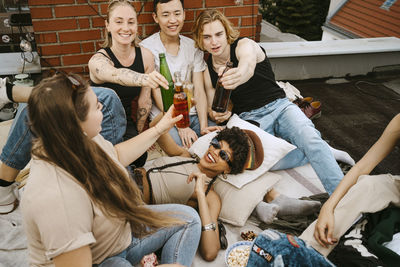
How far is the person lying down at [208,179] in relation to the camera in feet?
7.65

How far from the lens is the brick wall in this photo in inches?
135

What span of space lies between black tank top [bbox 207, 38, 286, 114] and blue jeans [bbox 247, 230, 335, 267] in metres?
2.12

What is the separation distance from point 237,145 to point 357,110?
3.04 meters

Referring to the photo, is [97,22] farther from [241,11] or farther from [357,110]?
[357,110]

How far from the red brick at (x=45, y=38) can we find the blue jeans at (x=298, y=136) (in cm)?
215

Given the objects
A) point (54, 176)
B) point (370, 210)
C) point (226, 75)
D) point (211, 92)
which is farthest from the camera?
point (211, 92)

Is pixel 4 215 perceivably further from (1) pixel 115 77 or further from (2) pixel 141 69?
(2) pixel 141 69

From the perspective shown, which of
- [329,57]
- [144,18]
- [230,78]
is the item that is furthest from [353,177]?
[329,57]

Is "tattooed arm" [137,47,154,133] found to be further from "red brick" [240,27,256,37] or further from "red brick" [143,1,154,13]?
"red brick" [240,27,256,37]

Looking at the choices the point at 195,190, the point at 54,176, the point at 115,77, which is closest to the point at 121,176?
the point at 54,176

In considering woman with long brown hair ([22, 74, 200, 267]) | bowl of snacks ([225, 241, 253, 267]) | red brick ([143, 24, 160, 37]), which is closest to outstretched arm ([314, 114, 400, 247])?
bowl of snacks ([225, 241, 253, 267])

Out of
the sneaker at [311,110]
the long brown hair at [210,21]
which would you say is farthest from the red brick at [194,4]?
the sneaker at [311,110]

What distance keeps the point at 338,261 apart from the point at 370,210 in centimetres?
34

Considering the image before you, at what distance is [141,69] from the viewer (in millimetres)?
3105
